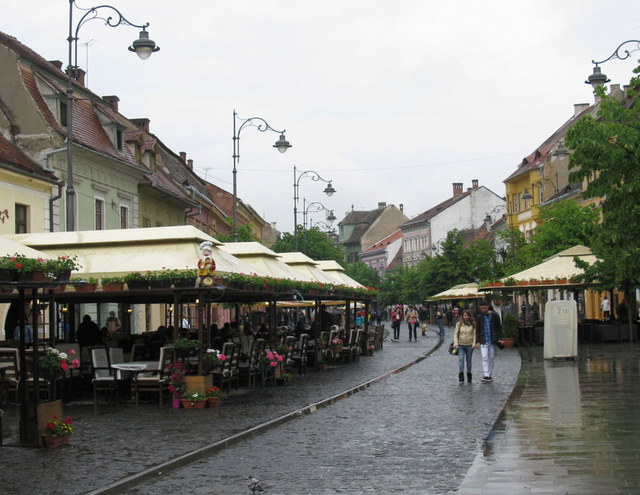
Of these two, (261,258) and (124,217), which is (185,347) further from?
(124,217)

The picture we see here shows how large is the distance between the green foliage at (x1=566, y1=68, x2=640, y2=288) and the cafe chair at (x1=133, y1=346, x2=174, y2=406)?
11.4m

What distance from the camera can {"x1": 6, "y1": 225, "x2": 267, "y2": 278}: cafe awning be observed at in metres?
17.8

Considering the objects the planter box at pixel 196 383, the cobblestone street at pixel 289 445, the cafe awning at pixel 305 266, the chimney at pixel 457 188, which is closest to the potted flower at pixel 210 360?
the planter box at pixel 196 383

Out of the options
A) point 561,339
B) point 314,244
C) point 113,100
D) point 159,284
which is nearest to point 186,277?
point 159,284

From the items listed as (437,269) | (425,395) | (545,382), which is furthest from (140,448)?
(437,269)

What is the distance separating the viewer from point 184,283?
56.9 ft

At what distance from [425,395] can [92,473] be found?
943 centimetres

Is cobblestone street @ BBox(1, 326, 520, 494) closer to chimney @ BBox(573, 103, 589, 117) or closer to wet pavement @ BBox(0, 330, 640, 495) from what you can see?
wet pavement @ BBox(0, 330, 640, 495)

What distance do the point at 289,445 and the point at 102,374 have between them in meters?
7.43

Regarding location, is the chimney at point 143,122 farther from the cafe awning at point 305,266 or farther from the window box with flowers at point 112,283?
the window box with flowers at point 112,283

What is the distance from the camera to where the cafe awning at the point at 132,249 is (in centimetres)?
1777

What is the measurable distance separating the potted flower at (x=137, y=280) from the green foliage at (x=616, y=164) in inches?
458

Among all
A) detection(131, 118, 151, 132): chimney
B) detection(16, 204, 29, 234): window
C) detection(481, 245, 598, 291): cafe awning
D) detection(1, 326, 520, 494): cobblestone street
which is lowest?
detection(1, 326, 520, 494): cobblestone street

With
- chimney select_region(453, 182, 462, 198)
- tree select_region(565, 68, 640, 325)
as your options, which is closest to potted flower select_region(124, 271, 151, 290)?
tree select_region(565, 68, 640, 325)
